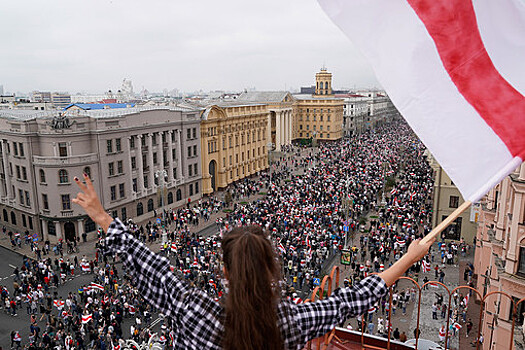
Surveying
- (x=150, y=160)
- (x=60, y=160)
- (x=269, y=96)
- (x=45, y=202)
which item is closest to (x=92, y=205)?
(x=60, y=160)

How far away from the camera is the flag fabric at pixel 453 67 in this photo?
441cm

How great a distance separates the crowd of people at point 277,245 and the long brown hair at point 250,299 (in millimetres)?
5742

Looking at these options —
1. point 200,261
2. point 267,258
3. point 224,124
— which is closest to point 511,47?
point 267,258

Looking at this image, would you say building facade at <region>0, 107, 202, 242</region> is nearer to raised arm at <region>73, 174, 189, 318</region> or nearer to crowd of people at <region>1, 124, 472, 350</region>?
crowd of people at <region>1, 124, 472, 350</region>

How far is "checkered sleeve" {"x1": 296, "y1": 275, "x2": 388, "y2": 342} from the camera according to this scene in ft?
7.97

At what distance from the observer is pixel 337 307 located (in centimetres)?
250

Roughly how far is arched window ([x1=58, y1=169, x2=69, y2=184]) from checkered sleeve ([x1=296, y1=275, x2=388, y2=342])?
35.4 meters

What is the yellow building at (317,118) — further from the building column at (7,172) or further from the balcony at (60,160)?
the building column at (7,172)

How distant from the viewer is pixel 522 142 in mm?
4320

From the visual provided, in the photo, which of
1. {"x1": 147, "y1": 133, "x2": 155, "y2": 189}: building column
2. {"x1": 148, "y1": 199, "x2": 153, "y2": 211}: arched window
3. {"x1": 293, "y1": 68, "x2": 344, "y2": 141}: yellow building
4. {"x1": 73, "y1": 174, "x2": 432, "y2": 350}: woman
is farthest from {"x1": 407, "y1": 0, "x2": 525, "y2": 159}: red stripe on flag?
{"x1": 293, "y1": 68, "x2": 344, "y2": 141}: yellow building

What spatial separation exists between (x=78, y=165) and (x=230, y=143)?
919 inches

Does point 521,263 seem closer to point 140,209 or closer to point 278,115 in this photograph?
point 140,209

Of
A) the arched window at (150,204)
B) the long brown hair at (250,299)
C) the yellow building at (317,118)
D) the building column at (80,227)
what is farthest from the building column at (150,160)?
the yellow building at (317,118)

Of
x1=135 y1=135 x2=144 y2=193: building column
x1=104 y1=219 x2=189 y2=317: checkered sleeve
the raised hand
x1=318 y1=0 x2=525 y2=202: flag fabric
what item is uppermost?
x1=318 y1=0 x2=525 y2=202: flag fabric
